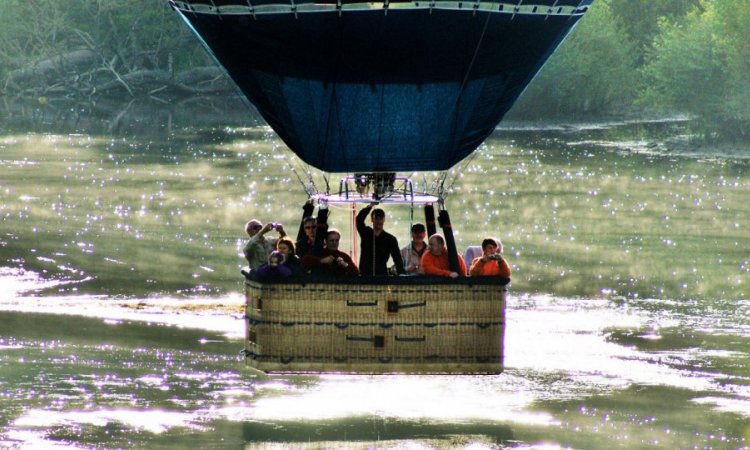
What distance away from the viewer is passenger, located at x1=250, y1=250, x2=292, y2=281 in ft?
48.5

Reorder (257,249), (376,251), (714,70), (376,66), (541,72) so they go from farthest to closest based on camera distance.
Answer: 1. (541,72)
2. (714,70)
3. (257,249)
4. (376,66)
5. (376,251)

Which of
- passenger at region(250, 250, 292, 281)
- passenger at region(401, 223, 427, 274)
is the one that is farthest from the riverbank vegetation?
passenger at region(250, 250, 292, 281)

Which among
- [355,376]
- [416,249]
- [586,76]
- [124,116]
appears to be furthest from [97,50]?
[416,249]

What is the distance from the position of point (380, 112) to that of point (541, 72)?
197 ft

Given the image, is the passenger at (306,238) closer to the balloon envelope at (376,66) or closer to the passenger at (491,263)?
the balloon envelope at (376,66)

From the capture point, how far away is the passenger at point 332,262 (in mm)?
15266

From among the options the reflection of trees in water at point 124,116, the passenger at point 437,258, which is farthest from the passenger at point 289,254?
the reflection of trees in water at point 124,116

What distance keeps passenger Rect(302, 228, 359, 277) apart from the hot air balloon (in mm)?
483

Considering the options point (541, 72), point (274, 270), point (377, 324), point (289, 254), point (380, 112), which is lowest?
point (377, 324)

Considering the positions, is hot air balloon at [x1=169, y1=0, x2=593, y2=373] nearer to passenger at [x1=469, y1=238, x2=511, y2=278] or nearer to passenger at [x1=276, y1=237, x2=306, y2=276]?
passenger at [x1=469, y1=238, x2=511, y2=278]

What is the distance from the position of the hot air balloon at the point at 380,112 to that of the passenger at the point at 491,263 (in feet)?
0.75

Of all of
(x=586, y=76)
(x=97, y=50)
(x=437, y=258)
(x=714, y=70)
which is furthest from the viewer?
(x=97, y=50)

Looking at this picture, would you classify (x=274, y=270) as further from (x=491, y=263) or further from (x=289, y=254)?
(x=491, y=263)

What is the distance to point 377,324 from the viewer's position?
14.8 metres
